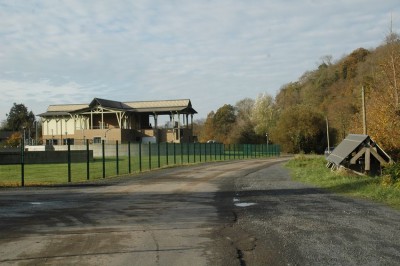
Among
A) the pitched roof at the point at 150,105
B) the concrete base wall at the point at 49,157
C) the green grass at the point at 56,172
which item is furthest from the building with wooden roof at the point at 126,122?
the green grass at the point at 56,172

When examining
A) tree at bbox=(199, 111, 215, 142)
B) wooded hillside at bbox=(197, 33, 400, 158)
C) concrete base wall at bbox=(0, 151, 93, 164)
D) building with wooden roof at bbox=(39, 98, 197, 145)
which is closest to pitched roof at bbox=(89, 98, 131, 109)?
building with wooden roof at bbox=(39, 98, 197, 145)

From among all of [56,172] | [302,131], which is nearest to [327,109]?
[302,131]

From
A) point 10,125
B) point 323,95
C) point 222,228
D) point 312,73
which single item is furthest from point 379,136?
point 10,125

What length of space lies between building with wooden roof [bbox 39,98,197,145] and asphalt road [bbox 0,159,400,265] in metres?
60.9

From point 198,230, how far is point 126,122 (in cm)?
7194

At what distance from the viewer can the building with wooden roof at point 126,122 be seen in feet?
252

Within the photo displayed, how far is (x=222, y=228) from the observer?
9.62 metres

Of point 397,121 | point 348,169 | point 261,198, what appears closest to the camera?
point 261,198

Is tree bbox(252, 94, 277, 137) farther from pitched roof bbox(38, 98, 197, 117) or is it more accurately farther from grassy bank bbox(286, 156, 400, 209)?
grassy bank bbox(286, 156, 400, 209)

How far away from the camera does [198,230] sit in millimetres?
9406

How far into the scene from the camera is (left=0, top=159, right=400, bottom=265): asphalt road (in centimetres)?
712

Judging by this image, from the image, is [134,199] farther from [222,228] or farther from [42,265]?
[42,265]

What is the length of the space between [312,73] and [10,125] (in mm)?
83517

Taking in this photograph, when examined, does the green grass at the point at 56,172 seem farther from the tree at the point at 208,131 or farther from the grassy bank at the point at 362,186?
the tree at the point at 208,131
